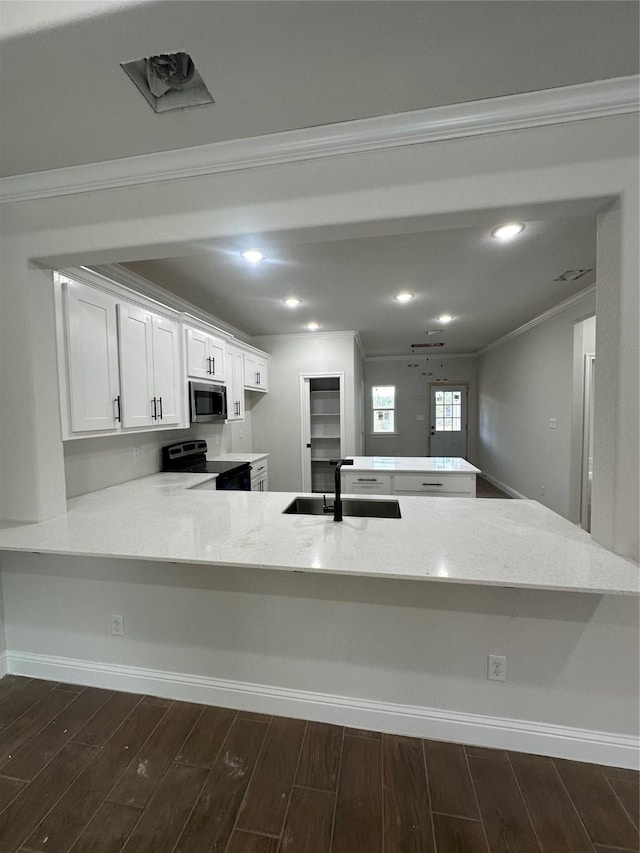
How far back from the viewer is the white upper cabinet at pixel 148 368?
7.53 feet

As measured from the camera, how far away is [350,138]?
1353mm

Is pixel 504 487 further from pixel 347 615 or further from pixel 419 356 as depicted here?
pixel 347 615

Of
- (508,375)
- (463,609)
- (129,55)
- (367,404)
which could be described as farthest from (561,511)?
(129,55)

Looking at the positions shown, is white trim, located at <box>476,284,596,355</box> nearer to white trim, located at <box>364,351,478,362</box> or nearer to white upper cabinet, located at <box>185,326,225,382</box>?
white trim, located at <box>364,351,478,362</box>

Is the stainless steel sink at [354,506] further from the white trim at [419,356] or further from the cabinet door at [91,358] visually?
the white trim at [419,356]

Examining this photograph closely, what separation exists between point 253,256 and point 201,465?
209 centimetres

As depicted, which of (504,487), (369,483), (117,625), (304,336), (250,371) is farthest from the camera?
(504,487)

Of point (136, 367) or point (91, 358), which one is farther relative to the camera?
point (136, 367)

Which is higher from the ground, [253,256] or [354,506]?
[253,256]

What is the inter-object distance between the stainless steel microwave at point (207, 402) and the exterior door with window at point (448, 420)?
548 cm

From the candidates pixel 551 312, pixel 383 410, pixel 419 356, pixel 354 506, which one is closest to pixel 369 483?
pixel 354 506

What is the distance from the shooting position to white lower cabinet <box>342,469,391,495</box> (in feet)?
10.7

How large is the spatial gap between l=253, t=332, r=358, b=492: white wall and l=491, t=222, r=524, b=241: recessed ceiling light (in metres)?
2.85

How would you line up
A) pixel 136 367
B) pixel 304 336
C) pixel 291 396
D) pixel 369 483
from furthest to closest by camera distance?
1. pixel 291 396
2. pixel 304 336
3. pixel 369 483
4. pixel 136 367
